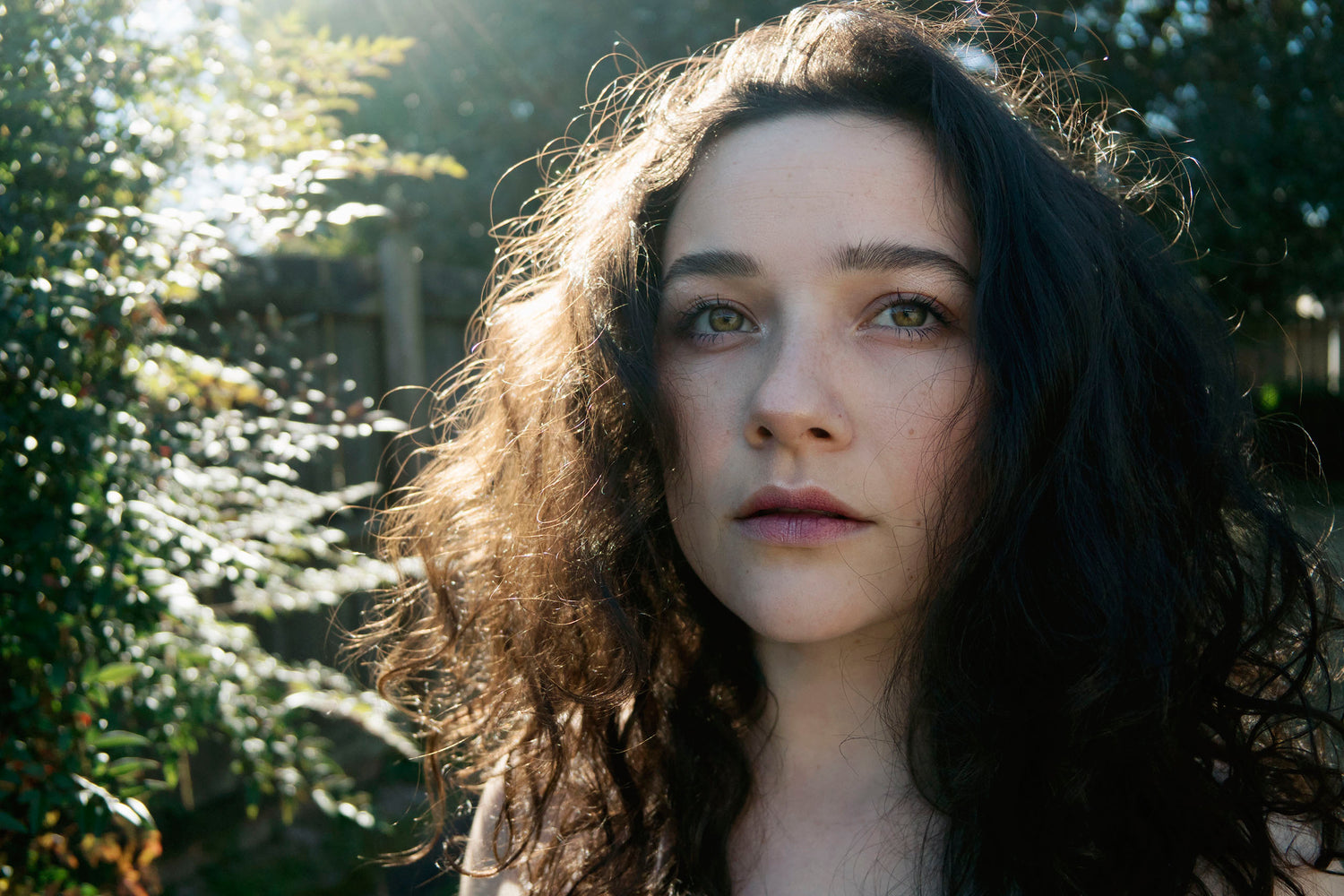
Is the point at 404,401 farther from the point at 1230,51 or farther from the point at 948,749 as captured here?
the point at 1230,51

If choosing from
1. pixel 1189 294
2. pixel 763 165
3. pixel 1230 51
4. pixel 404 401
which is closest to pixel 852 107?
pixel 763 165

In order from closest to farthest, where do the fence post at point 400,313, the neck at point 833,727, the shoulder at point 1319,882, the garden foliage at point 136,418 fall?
1. the shoulder at point 1319,882
2. the neck at point 833,727
3. the garden foliage at point 136,418
4. the fence post at point 400,313

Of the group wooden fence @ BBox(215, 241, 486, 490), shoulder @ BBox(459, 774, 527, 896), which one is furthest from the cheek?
wooden fence @ BBox(215, 241, 486, 490)

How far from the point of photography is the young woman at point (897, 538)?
3.98 ft

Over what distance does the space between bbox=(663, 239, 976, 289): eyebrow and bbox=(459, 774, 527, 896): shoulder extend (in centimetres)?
87

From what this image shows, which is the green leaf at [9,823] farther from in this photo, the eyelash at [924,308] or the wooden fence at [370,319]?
the wooden fence at [370,319]

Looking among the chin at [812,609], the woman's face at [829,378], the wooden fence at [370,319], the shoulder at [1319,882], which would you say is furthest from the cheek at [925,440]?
the wooden fence at [370,319]

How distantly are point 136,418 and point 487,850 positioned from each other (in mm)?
956

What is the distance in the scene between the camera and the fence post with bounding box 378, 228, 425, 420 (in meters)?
3.59

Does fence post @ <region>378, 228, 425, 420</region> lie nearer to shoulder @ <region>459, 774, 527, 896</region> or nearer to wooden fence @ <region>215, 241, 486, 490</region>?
wooden fence @ <region>215, 241, 486, 490</region>

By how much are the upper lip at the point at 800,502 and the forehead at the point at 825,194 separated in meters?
0.29

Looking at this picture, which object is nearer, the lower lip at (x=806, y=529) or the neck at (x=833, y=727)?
the lower lip at (x=806, y=529)

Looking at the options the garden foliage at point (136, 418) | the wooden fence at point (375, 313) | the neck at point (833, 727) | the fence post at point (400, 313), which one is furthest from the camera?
the fence post at point (400, 313)

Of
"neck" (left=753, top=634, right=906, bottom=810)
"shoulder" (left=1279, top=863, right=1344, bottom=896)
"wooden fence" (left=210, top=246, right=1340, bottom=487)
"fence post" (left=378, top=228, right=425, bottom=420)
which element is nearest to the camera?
"shoulder" (left=1279, top=863, right=1344, bottom=896)
